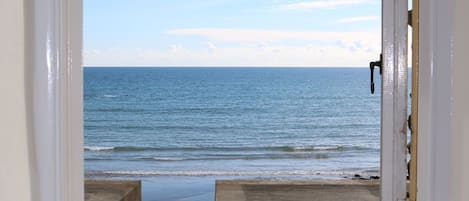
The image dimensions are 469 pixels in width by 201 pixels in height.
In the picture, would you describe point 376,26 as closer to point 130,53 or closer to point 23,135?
point 130,53

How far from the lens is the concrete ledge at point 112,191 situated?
5426 millimetres

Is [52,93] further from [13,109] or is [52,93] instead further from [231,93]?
[231,93]

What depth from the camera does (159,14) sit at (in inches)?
967

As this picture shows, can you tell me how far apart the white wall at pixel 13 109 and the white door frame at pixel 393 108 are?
927mm

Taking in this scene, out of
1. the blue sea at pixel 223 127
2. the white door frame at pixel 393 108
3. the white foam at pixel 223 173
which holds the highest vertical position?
the white door frame at pixel 393 108

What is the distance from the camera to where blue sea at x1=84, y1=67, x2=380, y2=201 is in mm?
12266

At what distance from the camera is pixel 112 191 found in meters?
5.65

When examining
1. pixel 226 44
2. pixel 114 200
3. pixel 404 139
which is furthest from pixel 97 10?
pixel 404 139
